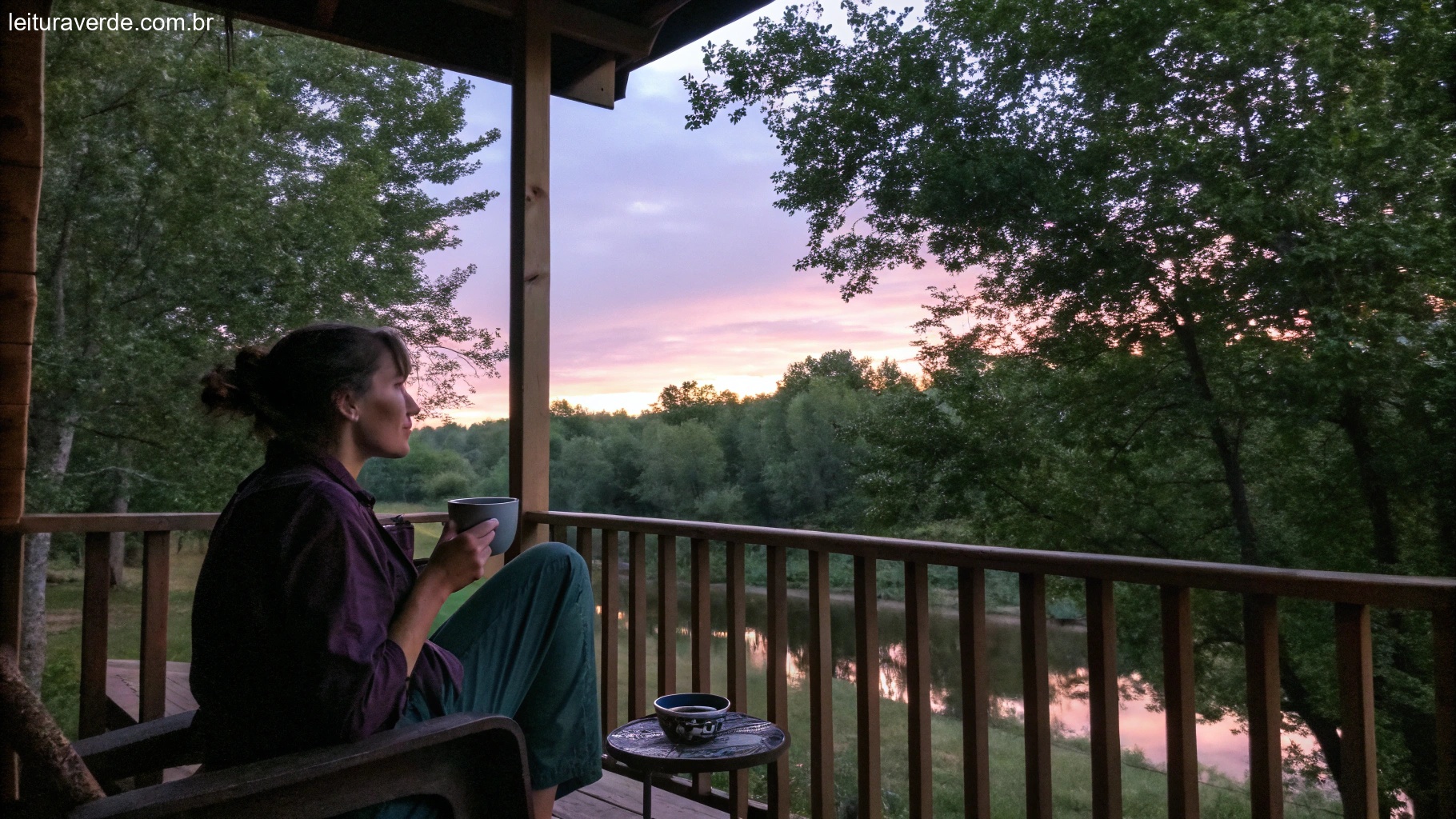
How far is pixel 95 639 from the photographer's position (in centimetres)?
237

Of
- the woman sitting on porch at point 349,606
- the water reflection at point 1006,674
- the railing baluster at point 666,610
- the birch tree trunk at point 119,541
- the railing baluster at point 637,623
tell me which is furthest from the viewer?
the water reflection at point 1006,674

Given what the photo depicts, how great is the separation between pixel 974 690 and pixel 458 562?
3.84ft

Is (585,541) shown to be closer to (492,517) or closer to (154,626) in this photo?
(154,626)

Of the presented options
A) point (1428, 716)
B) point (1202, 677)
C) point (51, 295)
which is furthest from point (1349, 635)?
point (51, 295)

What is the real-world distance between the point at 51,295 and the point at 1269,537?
40.9ft

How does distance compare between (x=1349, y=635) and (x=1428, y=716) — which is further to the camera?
(x=1428, y=716)

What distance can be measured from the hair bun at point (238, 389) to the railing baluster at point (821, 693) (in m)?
1.29

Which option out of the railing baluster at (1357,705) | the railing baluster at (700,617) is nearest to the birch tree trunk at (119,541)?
the railing baluster at (700,617)

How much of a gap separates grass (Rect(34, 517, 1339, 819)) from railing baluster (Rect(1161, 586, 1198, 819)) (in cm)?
716

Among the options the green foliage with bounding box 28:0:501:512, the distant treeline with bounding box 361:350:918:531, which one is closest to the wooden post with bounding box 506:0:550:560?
the green foliage with bounding box 28:0:501:512

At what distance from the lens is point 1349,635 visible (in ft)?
4.35

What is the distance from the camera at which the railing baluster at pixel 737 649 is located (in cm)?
227

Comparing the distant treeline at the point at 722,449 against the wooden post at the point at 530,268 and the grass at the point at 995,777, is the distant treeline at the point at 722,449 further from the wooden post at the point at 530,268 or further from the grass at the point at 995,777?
the wooden post at the point at 530,268

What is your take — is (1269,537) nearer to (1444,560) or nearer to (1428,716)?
(1444,560)
